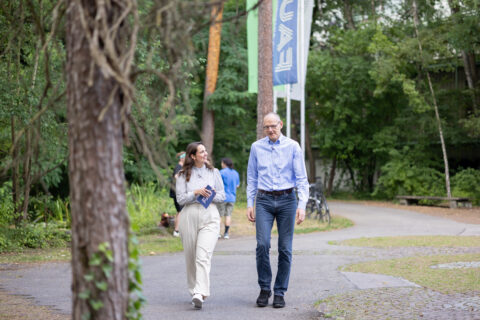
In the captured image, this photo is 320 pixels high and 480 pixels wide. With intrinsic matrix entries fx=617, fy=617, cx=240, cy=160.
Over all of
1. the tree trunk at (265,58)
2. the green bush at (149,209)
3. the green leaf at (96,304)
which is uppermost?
the tree trunk at (265,58)

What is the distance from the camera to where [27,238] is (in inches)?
505

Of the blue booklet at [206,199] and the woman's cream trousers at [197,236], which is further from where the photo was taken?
the blue booklet at [206,199]

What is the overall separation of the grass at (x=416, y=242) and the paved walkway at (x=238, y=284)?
71 cm

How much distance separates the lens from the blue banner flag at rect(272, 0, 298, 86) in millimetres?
17203

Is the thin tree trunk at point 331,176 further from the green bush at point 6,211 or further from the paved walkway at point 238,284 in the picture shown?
the green bush at point 6,211

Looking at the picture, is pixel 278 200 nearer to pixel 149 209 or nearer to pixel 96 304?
pixel 96 304

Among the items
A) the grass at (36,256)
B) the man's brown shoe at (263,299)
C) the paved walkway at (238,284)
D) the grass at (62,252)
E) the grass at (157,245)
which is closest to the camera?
the paved walkway at (238,284)

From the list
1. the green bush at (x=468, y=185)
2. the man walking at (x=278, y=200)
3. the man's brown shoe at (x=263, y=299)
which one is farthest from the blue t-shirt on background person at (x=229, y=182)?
the green bush at (x=468, y=185)

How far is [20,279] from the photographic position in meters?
9.00

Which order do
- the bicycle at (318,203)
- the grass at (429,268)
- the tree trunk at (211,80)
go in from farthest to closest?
1. the tree trunk at (211,80)
2. the bicycle at (318,203)
3. the grass at (429,268)

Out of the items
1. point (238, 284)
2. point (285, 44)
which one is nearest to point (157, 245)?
point (238, 284)

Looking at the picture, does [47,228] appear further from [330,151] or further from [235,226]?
[330,151]

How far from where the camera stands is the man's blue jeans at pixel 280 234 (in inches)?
268

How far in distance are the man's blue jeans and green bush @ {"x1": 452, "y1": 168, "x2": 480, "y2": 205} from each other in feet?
66.7
